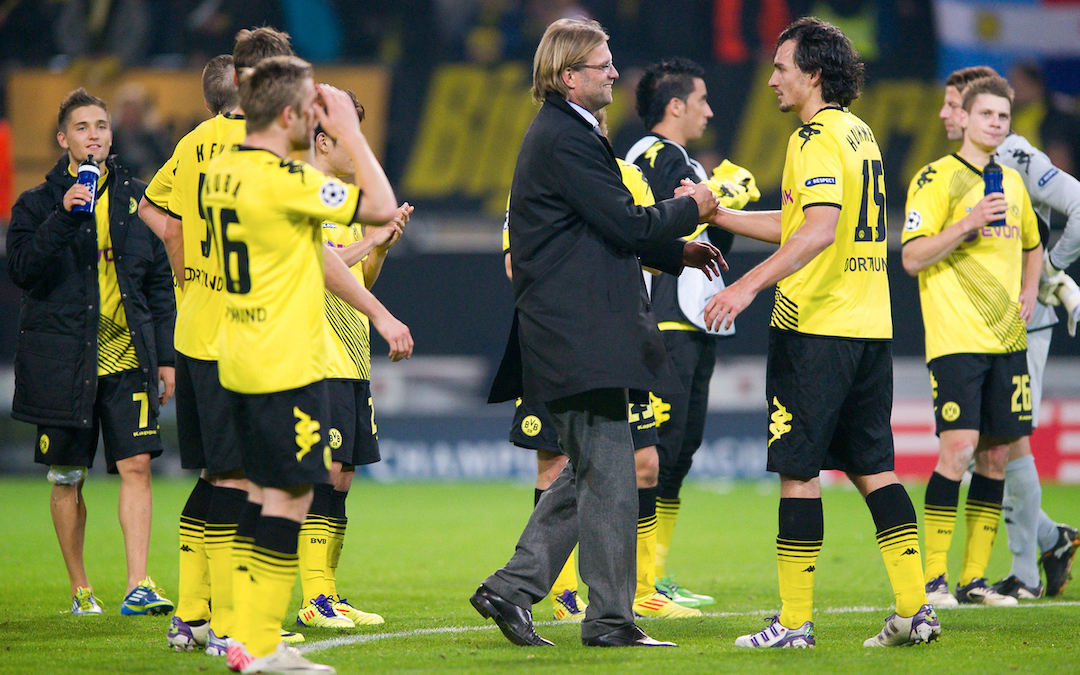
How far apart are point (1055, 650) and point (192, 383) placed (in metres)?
3.72

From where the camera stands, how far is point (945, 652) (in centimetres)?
443

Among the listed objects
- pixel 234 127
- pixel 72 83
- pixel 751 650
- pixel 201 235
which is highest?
pixel 72 83

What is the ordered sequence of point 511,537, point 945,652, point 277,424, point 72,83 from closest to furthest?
point 277,424 → point 945,652 → point 511,537 → point 72,83

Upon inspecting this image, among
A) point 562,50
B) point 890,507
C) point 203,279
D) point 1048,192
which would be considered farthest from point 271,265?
point 1048,192

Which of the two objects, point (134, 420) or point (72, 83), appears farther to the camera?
point (72, 83)

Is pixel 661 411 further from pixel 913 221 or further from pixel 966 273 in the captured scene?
pixel 966 273

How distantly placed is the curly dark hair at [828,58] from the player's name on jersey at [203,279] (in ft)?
8.46

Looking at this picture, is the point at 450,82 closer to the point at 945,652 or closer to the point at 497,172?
the point at 497,172

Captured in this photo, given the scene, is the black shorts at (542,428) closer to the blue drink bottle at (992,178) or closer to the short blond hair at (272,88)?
the blue drink bottle at (992,178)

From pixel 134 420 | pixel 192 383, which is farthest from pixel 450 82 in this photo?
pixel 192 383

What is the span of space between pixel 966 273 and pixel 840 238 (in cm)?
159

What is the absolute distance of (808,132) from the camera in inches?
181

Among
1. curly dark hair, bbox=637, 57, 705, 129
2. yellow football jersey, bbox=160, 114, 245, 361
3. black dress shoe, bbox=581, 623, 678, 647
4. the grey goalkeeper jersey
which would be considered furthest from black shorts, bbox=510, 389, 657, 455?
the grey goalkeeper jersey

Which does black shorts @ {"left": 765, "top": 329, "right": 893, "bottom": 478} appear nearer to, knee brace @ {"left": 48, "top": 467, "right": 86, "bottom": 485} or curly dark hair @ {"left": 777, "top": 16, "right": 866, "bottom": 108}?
curly dark hair @ {"left": 777, "top": 16, "right": 866, "bottom": 108}
